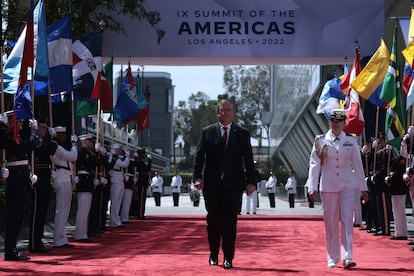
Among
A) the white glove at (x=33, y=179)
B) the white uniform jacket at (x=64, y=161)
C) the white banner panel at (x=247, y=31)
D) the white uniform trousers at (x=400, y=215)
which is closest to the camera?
the white glove at (x=33, y=179)

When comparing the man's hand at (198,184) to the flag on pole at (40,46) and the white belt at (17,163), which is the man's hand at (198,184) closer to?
the white belt at (17,163)

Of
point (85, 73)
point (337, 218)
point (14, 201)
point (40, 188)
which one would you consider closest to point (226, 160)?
point (337, 218)

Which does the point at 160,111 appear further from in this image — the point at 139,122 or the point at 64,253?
the point at 64,253

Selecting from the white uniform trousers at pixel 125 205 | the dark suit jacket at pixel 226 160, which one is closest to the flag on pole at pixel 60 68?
the dark suit jacket at pixel 226 160

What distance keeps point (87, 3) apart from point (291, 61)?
5.48 meters

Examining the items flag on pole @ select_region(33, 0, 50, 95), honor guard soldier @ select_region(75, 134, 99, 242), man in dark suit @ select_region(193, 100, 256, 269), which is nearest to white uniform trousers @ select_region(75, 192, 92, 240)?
honor guard soldier @ select_region(75, 134, 99, 242)

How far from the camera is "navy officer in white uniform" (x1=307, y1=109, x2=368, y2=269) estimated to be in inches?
359

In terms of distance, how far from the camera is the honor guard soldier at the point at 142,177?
19953 millimetres

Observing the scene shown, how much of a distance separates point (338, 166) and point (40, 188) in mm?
4331

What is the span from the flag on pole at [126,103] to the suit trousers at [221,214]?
34.5 ft

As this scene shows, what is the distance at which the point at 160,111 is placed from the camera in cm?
12762

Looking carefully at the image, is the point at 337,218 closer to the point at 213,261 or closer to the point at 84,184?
the point at 213,261

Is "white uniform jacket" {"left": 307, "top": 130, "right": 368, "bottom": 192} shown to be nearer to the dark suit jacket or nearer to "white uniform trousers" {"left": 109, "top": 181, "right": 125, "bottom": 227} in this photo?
the dark suit jacket

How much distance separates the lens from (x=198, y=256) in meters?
10.2
